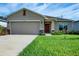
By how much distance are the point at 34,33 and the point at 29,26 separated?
632 millimetres

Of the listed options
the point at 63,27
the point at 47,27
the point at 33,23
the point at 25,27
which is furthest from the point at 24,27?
the point at 63,27

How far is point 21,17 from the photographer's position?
47.6ft

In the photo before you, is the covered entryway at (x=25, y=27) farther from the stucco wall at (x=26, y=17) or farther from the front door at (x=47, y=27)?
the front door at (x=47, y=27)

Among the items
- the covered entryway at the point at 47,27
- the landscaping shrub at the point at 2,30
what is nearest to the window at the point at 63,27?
the covered entryway at the point at 47,27

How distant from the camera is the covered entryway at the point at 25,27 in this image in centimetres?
1395

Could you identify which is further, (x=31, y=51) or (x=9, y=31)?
(x=9, y=31)

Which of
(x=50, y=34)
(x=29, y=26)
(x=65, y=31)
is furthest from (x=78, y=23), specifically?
(x=29, y=26)

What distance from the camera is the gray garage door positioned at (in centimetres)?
1395

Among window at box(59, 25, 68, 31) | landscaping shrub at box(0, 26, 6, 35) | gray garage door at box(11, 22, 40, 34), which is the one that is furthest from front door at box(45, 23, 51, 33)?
landscaping shrub at box(0, 26, 6, 35)

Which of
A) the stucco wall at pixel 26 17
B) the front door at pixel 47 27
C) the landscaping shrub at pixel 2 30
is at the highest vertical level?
the stucco wall at pixel 26 17

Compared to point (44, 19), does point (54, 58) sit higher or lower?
lower

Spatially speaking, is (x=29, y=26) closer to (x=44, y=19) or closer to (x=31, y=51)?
(x=44, y=19)

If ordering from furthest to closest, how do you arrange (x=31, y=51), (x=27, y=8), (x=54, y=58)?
(x=27, y=8)
(x=31, y=51)
(x=54, y=58)

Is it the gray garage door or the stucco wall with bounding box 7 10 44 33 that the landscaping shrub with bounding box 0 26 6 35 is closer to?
the stucco wall with bounding box 7 10 44 33
